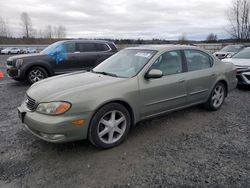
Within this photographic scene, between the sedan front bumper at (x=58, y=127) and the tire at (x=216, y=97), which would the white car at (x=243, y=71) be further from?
the sedan front bumper at (x=58, y=127)

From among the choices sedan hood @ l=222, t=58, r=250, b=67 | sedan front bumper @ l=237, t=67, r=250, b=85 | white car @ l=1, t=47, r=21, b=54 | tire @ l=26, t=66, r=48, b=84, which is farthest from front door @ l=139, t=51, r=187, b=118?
white car @ l=1, t=47, r=21, b=54

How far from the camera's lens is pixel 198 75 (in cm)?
435

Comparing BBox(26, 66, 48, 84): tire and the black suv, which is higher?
the black suv

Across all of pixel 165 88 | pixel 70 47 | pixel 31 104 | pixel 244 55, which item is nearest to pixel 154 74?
pixel 165 88

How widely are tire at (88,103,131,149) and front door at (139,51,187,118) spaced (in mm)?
387

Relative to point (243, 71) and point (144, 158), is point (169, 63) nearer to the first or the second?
point (144, 158)

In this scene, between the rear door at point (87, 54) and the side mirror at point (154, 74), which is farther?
the rear door at point (87, 54)

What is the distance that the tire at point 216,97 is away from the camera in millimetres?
4805

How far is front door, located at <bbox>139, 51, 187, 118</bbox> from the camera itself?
3.56 m

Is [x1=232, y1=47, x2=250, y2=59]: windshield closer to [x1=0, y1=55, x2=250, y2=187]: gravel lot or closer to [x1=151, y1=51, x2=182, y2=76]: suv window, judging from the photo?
[x1=0, y1=55, x2=250, y2=187]: gravel lot

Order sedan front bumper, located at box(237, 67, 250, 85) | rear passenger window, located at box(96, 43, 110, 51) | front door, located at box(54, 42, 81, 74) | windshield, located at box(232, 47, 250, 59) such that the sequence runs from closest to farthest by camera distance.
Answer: sedan front bumper, located at box(237, 67, 250, 85), windshield, located at box(232, 47, 250, 59), front door, located at box(54, 42, 81, 74), rear passenger window, located at box(96, 43, 110, 51)


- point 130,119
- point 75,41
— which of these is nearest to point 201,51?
point 130,119

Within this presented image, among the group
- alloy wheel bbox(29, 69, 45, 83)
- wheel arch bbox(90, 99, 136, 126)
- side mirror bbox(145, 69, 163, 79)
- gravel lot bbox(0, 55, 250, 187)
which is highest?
side mirror bbox(145, 69, 163, 79)

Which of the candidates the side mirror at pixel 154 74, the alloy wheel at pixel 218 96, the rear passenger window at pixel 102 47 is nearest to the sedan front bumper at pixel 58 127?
the side mirror at pixel 154 74
